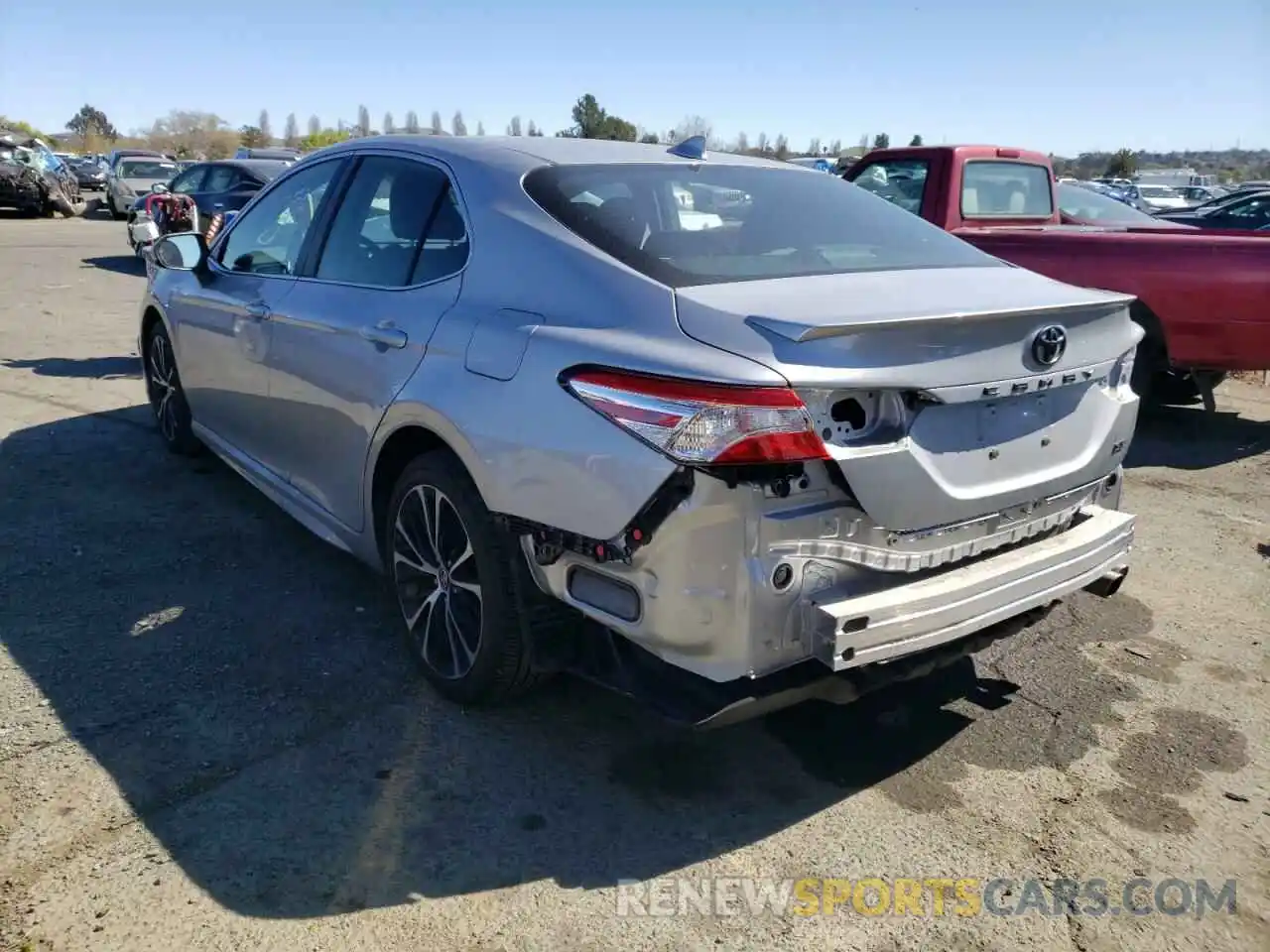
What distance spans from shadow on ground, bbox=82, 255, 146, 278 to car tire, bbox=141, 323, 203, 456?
10.3m

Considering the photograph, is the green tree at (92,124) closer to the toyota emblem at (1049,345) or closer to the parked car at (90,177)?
the parked car at (90,177)

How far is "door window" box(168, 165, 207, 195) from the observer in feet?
49.6

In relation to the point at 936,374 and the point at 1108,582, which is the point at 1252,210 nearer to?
the point at 1108,582

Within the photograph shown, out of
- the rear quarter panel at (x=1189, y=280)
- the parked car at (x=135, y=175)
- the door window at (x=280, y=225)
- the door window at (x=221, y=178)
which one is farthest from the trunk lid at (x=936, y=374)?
the parked car at (x=135, y=175)

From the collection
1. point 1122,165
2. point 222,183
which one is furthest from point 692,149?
A: point 1122,165

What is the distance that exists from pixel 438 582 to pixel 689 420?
1.27 m

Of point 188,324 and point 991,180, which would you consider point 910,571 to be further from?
point 991,180

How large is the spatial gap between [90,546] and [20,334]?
6.39 metres

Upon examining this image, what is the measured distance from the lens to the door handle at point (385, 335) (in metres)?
3.31

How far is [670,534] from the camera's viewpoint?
2.42 metres

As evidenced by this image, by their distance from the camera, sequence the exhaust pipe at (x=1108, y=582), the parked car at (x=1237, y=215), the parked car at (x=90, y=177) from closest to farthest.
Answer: the exhaust pipe at (x=1108, y=582)
the parked car at (x=1237, y=215)
the parked car at (x=90, y=177)

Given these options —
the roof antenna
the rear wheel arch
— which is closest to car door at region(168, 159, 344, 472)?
the rear wheel arch

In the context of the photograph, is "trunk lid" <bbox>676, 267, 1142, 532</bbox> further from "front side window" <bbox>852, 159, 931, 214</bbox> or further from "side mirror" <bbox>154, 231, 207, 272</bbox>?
"front side window" <bbox>852, 159, 931, 214</bbox>

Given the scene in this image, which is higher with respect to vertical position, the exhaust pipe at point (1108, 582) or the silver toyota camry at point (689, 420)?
the silver toyota camry at point (689, 420)
